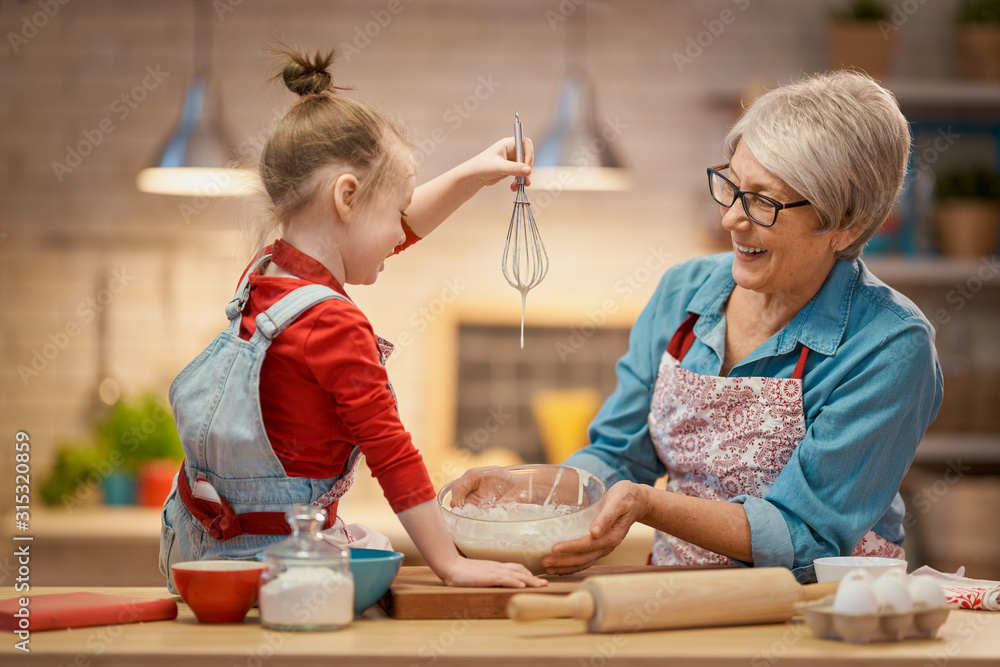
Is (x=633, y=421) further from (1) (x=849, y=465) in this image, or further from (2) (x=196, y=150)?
(2) (x=196, y=150)

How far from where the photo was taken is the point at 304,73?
51.7 inches

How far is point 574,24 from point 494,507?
2.82 metres

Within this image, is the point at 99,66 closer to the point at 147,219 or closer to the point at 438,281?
the point at 147,219

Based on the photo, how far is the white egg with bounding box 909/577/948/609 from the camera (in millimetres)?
1057

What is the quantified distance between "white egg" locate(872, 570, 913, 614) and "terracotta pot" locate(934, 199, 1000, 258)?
2.73 metres

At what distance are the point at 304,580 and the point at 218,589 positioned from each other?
0.11m

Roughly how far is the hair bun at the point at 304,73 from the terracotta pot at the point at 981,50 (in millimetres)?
3022

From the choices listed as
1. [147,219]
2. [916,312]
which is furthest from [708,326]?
[147,219]

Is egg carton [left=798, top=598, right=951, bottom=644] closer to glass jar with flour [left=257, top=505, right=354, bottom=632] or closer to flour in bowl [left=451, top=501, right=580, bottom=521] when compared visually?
flour in bowl [left=451, top=501, right=580, bottom=521]

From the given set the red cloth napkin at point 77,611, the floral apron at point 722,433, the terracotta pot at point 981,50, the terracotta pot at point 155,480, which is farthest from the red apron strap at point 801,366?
the terracotta pot at point 981,50

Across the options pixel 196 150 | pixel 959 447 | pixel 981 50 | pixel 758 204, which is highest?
pixel 981 50

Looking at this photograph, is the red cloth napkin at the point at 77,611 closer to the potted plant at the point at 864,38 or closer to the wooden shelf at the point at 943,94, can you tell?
the wooden shelf at the point at 943,94

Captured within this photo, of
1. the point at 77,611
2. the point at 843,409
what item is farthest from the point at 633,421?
the point at 77,611

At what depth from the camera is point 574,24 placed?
12.5ft
